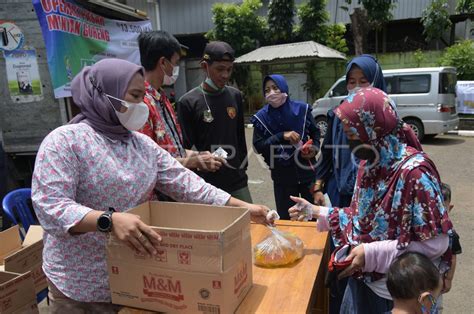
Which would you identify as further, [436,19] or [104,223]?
[436,19]

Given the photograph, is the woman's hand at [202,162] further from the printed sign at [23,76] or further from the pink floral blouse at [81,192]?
the printed sign at [23,76]

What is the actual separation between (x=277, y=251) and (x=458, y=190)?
16.8 ft

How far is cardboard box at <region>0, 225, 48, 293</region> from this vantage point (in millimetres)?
2348

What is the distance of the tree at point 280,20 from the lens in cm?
1477

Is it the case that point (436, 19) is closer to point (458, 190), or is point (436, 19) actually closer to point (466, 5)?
point (466, 5)

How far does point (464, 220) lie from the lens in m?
4.55

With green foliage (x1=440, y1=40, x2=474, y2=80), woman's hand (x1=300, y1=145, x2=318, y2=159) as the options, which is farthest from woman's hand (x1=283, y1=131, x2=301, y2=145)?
green foliage (x1=440, y1=40, x2=474, y2=80)

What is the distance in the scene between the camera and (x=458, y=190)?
571 centimetres

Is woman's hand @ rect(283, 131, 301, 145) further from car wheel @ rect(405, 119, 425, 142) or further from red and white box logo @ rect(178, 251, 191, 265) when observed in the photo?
car wheel @ rect(405, 119, 425, 142)

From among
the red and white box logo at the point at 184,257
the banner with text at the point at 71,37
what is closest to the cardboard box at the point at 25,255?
the red and white box logo at the point at 184,257

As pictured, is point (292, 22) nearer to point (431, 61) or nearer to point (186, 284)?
point (431, 61)

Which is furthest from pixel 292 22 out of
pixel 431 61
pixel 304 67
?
pixel 431 61

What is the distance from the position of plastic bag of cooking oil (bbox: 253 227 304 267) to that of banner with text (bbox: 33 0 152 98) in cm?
363

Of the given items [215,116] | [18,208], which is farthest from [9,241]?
[215,116]
